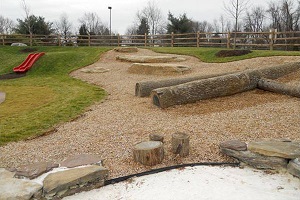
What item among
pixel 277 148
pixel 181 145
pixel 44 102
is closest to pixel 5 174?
pixel 181 145

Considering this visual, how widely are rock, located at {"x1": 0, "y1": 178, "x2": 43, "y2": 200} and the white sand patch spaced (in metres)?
0.37

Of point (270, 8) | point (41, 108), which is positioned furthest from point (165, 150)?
point (270, 8)

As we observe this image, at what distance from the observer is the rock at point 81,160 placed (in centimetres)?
374

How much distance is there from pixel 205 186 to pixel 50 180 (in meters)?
1.91

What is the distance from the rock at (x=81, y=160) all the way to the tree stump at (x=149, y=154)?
561 mm

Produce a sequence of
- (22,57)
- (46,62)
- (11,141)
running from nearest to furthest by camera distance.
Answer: (11,141) → (46,62) → (22,57)

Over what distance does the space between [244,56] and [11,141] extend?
35.5 ft

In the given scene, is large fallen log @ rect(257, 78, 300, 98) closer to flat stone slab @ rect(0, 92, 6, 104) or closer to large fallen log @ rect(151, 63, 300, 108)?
large fallen log @ rect(151, 63, 300, 108)

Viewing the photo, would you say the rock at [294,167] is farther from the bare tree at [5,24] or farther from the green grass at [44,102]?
the bare tree at [5,24]

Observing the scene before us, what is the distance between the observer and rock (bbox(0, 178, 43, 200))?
9.73ft

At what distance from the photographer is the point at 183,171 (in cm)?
359

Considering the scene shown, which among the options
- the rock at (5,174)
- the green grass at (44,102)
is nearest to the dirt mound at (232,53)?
the green grass at (44,102)

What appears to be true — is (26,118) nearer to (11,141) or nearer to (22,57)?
(11,141)

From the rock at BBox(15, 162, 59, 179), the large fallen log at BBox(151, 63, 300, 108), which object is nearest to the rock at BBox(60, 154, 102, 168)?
the rock at BBox(15, 162, 59, 179)
